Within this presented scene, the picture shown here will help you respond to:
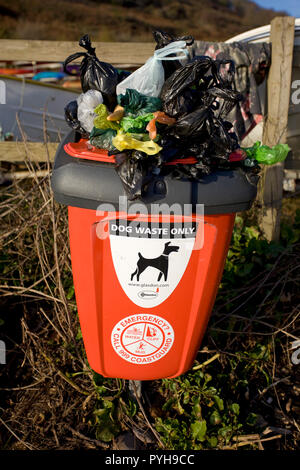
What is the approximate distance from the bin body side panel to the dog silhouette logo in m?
0.08

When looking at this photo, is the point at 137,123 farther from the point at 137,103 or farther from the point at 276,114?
the point at 276,114

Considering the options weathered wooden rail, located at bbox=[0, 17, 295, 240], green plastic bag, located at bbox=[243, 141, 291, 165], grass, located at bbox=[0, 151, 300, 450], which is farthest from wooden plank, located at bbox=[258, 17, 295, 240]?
green plastic bag, located at bbox=[243, 141, 291, 165]

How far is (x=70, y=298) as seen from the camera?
1.97 metres

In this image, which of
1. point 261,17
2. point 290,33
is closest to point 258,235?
point 290,33

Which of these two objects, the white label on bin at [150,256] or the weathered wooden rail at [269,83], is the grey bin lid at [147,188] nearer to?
the white label on bin at [150,256]

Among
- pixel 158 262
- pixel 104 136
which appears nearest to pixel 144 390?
pixel 158 262

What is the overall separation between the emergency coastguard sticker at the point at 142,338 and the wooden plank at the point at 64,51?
7.06 feet

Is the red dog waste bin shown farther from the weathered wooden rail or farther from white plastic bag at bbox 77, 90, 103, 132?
the weathered wooden rail

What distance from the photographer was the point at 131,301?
121 centimetres

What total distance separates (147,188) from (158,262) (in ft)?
0.85

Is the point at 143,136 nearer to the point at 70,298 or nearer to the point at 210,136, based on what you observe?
the point at 210,136

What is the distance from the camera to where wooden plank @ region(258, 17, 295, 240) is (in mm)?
2459

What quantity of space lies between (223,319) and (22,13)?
2870 cm

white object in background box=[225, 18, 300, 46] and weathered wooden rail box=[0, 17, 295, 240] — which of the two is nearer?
weathered wooden rail box=[0, 17, 295, 240]
